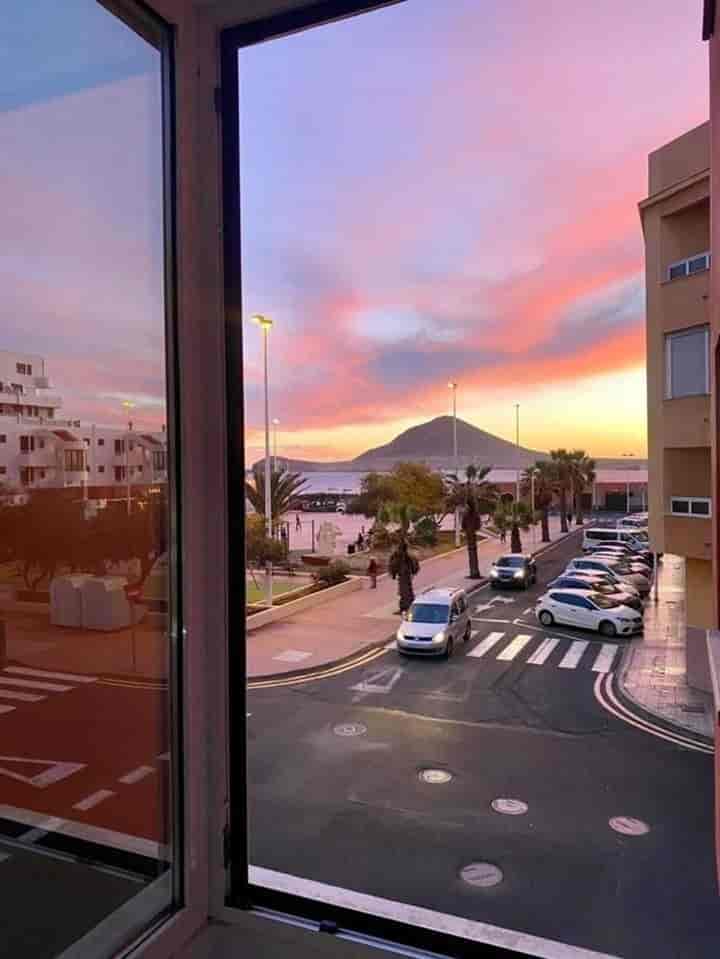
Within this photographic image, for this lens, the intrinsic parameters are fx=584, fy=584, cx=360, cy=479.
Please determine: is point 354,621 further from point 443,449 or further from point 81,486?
point 81,486

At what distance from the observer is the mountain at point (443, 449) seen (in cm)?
554

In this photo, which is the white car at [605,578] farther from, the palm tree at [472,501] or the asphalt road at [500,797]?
Result: the palm tree at [472,501]

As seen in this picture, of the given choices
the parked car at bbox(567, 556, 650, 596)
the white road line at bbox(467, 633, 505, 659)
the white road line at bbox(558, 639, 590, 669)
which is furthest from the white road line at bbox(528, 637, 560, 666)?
the parked car at bbox(567, 556, 650, 596)

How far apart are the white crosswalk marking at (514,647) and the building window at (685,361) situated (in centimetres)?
630

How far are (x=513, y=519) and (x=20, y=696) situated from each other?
10.4 metres

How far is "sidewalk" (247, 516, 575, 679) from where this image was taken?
7.58 m

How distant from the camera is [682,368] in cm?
220

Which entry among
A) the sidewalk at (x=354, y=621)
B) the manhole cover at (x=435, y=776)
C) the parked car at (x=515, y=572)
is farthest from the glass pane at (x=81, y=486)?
the parked car at (x=515, y=572)

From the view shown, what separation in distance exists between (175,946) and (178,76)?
1.18 m

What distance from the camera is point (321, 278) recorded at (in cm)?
433

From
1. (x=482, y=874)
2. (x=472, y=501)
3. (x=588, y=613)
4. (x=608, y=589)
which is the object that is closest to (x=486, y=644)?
(x=588, y=613)

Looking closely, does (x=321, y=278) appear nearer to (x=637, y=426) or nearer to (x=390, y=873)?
(x=637, y=426)

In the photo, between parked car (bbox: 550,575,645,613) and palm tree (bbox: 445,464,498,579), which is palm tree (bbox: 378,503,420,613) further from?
Result: parked car (bbox: 550,575,645,613)

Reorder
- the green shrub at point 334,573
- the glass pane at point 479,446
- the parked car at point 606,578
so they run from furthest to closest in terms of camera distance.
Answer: the green shrub at point 334,573 → the parked car at point 606,578 → the glass pane at point 479,446
